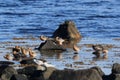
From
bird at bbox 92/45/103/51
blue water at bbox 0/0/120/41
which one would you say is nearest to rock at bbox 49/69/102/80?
bird at bbox 92/45/103/51

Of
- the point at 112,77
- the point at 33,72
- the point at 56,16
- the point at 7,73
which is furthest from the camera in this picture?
the point at 56,16

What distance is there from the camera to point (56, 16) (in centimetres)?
3775

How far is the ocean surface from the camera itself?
24247 mm

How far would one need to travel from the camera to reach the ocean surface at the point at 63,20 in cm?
2425

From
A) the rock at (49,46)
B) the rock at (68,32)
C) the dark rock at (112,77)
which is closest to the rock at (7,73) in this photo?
the dark rock at (112,77)

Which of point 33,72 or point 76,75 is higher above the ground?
point 76,75

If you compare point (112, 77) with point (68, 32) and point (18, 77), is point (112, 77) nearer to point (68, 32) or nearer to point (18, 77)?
point (18, 77)

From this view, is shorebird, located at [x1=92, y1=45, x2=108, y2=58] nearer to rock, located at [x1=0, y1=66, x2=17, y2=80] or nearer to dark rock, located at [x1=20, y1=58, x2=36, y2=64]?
dark rock, located at [x1=20, y1=58, x2=36, y2=64]

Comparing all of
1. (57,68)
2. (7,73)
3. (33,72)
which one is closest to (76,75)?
(33,72)

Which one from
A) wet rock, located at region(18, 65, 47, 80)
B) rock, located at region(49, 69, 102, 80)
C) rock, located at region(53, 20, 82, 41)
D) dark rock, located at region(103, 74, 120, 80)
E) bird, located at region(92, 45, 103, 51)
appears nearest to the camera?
rock, located at region(49, 69, 102, 80)

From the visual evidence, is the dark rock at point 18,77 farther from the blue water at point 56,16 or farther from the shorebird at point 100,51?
the blue water at point 56,16

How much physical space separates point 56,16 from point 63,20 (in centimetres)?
196

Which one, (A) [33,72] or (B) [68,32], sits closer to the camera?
(A) [33,72]

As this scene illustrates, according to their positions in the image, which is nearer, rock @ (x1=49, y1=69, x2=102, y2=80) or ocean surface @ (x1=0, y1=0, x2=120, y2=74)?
rock @ (x1=49, y1=69, x2=102, y2=80)
